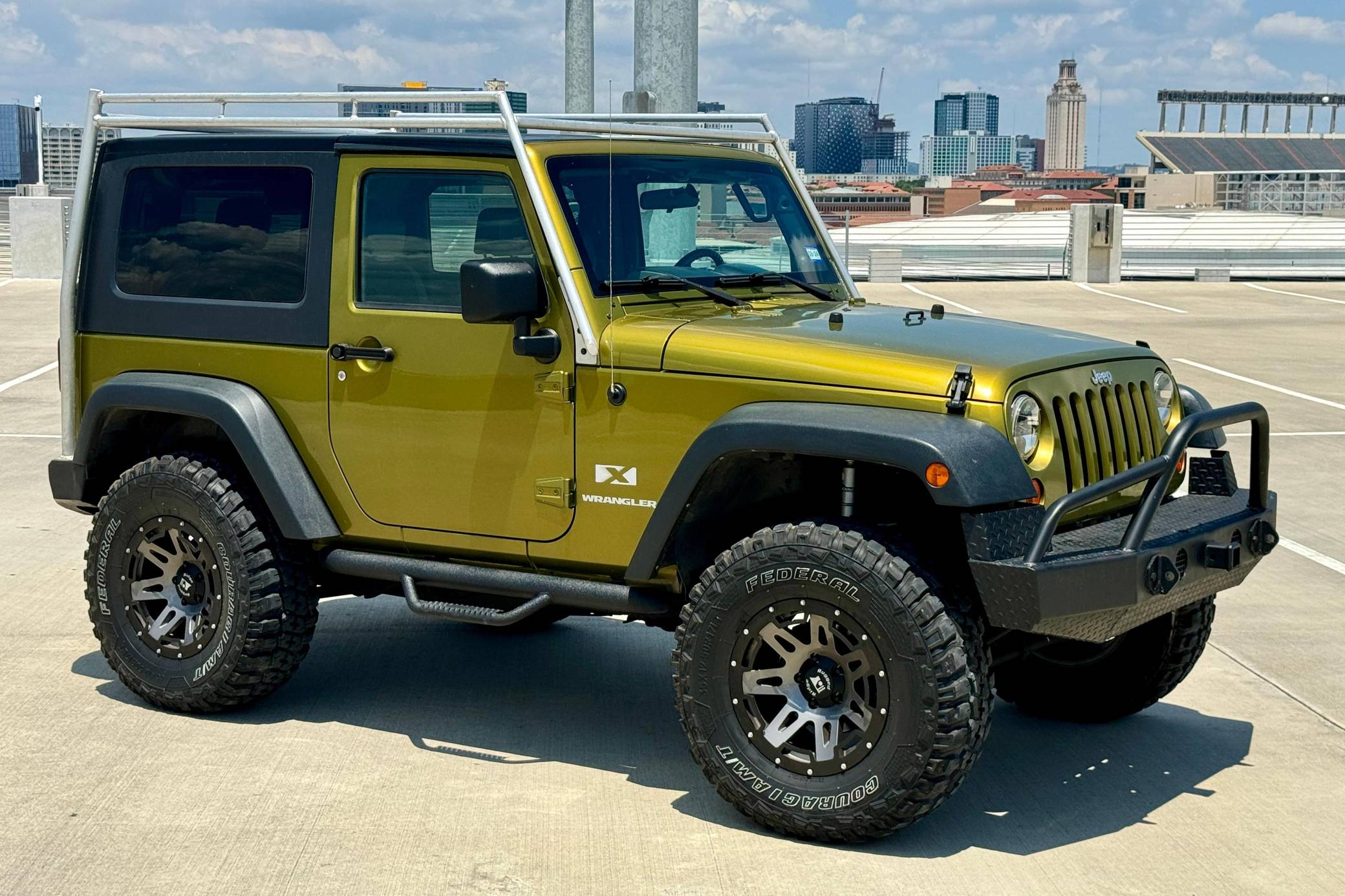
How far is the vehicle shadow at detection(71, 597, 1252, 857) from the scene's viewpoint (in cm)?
489

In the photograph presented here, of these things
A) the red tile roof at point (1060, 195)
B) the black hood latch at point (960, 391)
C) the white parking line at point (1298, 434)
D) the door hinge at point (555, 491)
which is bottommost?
the white parking line at point (1298, 434)

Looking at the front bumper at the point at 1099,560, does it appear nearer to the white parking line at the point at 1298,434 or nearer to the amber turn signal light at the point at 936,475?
the amber turn signal light at the point at 936,475

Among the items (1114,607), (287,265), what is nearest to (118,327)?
(287,265)

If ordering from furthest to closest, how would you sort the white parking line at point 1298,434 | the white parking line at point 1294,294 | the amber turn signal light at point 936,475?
the white parking line at point 1294,294, the white parking line at point 1298,434, the amber turn signal light at point 936,475

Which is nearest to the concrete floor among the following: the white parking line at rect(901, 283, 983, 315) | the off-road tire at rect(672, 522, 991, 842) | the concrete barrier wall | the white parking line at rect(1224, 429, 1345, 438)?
the off-road tire at rect(672, 522, 991, 842)

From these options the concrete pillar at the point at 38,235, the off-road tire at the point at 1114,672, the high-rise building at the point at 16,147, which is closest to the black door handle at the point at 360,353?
the off-road tire at the point at 1114,672

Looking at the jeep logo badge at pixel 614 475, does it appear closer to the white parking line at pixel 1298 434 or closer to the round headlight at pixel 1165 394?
the round headlight at pixel 1165 394

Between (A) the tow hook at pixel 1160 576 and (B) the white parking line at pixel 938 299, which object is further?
(B) the white parking line at pixel 938 299

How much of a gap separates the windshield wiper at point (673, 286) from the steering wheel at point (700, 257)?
9 centimetres

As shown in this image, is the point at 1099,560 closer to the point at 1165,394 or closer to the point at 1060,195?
the point at 1165,394

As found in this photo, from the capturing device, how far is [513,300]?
190 inches

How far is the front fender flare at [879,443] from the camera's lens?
4230mm

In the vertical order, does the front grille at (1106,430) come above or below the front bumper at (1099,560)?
above

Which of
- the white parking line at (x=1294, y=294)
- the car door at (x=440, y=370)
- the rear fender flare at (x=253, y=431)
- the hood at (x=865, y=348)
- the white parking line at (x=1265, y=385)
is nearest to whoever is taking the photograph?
the hood at (x=865, y=348)
